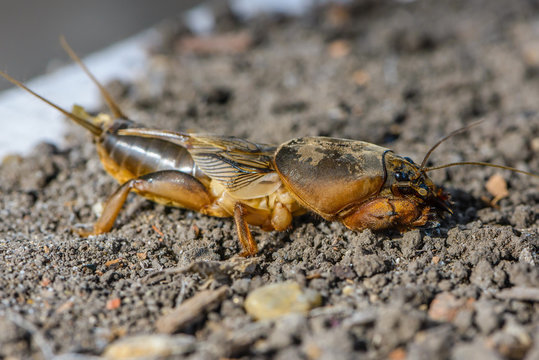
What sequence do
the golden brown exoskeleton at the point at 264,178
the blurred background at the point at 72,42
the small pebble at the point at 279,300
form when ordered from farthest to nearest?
the blurred background at the point at 72,42 < the golden brown exoskeleton at the point at 264,178 < the small pebble at the point at 279,300

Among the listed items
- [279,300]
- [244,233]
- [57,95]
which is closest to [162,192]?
[244,233]

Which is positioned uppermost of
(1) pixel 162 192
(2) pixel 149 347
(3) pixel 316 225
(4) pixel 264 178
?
(1) pixel 162 192

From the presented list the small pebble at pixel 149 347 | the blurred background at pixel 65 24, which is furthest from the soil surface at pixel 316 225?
the blurred background at pixel 65 24

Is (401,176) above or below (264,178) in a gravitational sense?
below

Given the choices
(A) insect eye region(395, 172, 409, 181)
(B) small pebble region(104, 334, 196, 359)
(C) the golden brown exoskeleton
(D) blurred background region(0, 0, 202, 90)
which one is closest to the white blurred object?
(D) blurred background region(0, 0, 202, 90)

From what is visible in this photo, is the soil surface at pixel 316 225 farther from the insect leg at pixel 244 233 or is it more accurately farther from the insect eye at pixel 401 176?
the insect eye at pixel 401 176

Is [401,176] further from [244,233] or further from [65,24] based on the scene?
[65,24]

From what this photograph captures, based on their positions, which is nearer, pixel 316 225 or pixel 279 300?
pixel 279 300
